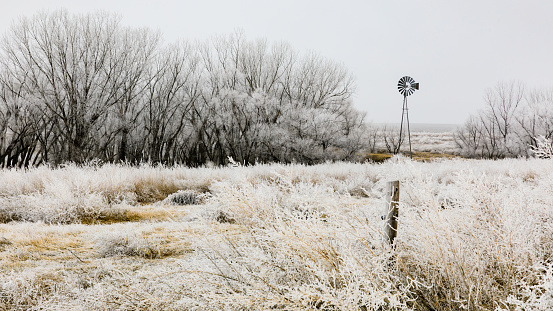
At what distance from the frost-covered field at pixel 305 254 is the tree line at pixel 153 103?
15.3 meters

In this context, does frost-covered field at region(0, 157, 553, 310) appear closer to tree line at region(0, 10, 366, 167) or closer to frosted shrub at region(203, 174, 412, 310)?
frosted shrub at region(203, 174, 412, 310)

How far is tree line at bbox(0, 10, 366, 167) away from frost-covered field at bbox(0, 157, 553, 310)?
15.3m

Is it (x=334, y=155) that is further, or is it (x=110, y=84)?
(x=334, y=155)

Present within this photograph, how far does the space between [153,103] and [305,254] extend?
24.8m

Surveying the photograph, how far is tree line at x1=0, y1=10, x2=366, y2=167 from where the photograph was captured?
18.3 m

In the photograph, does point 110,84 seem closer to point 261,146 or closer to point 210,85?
point 210,85

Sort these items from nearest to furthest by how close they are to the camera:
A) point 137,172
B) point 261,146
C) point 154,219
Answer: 1. point 154,219
2. point 137,172
3. point 261,146

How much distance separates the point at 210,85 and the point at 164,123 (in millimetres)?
4868

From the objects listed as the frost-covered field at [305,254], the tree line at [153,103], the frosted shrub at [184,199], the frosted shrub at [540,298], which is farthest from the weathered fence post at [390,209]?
the tree line at [153,103]

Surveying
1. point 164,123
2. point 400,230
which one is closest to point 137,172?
point 400,230

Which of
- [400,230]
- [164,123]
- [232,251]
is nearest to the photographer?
[400,230]

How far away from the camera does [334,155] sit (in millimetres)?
A: 26734

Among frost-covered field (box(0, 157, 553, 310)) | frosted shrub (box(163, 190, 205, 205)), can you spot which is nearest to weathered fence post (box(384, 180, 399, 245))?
frost-covered field (box(0, 157, 553, 310))

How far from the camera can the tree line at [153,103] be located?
1834cm
